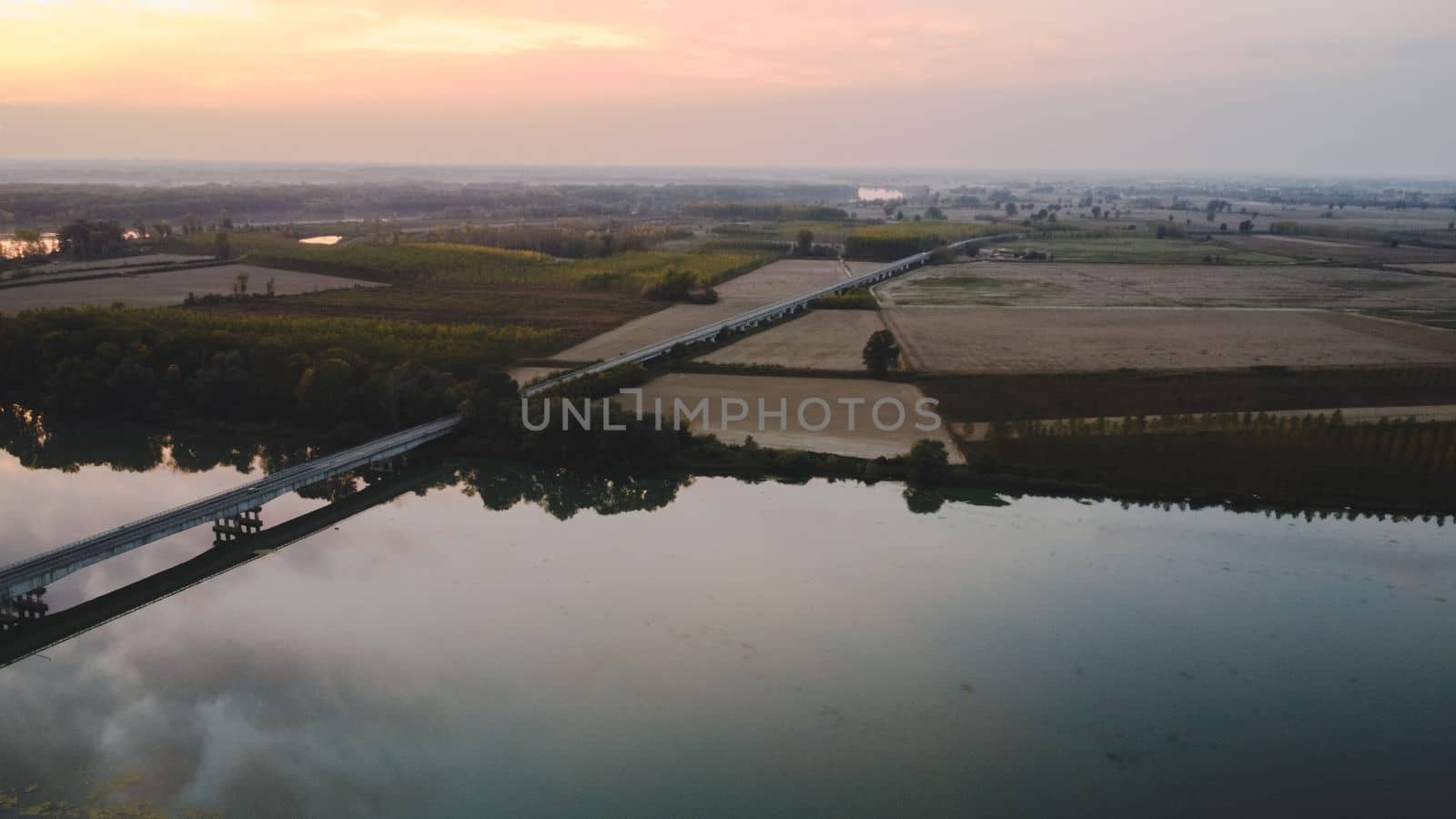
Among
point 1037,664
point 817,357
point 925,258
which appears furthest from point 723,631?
point 925,258

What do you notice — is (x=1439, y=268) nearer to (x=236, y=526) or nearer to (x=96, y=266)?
(x=236, y=526)

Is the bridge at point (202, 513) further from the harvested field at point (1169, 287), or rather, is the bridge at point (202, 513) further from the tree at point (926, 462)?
the harvested field at point (1169, 287)

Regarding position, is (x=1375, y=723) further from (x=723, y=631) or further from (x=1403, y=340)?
(x=1403, y=340)

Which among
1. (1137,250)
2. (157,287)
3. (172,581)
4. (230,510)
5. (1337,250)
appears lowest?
(172,581)

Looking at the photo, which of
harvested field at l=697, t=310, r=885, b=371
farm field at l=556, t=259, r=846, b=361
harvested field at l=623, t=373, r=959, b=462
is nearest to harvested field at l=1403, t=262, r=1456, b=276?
farm field at l=556, t=259, r=846, b=361

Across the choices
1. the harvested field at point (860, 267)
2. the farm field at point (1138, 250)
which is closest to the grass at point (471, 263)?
the harvested field at point (860, 267)

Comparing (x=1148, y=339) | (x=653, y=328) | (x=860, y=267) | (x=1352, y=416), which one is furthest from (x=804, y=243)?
(x=1352, y=416)

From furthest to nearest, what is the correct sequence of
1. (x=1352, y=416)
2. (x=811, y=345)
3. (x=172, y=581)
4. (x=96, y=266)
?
(x=96, y=266), (x=811, y=345), (x=1352, y=416), (x=172, y=581)

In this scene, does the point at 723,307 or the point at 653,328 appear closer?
the point at 653,328
